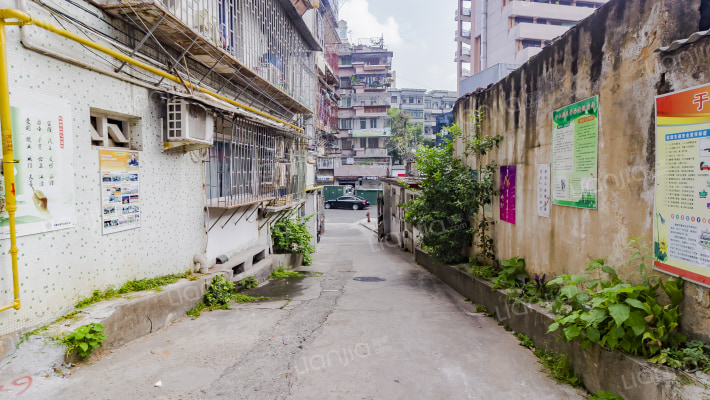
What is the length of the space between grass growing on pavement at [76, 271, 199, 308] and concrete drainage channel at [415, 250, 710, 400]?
15.8 feet

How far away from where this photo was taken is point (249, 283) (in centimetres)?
883

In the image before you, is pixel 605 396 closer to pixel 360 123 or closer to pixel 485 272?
pixel 485 272

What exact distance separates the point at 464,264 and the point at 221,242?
5.11 m

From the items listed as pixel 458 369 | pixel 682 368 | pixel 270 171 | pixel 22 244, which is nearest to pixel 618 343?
pixel 682 368

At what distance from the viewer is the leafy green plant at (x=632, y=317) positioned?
3232 millimetres

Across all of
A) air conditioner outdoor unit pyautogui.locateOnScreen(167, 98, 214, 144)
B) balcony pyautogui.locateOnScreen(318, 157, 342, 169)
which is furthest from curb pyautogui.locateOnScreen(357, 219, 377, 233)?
air conditioner outdoor unit pyautogui.locateOnScreen(167, 98, 214, 144)

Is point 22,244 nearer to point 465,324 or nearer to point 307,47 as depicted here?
point 465,324

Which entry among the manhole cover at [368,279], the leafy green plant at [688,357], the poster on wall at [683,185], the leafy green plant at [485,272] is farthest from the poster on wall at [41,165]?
the manhole cover at [368,279]

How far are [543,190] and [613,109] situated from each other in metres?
1.72

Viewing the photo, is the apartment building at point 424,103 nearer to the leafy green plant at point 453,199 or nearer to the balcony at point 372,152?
the balcony at point 372,152

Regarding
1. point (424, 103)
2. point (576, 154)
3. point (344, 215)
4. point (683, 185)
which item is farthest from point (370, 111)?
point (683, 185)

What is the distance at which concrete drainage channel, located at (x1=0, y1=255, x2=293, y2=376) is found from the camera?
366cm

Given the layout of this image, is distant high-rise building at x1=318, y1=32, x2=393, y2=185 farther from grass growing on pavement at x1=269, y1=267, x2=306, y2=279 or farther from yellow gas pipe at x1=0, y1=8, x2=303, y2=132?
yellow gas pipe at x1=0, y1=8, x2=303, y2=132

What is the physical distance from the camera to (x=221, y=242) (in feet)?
28.2
